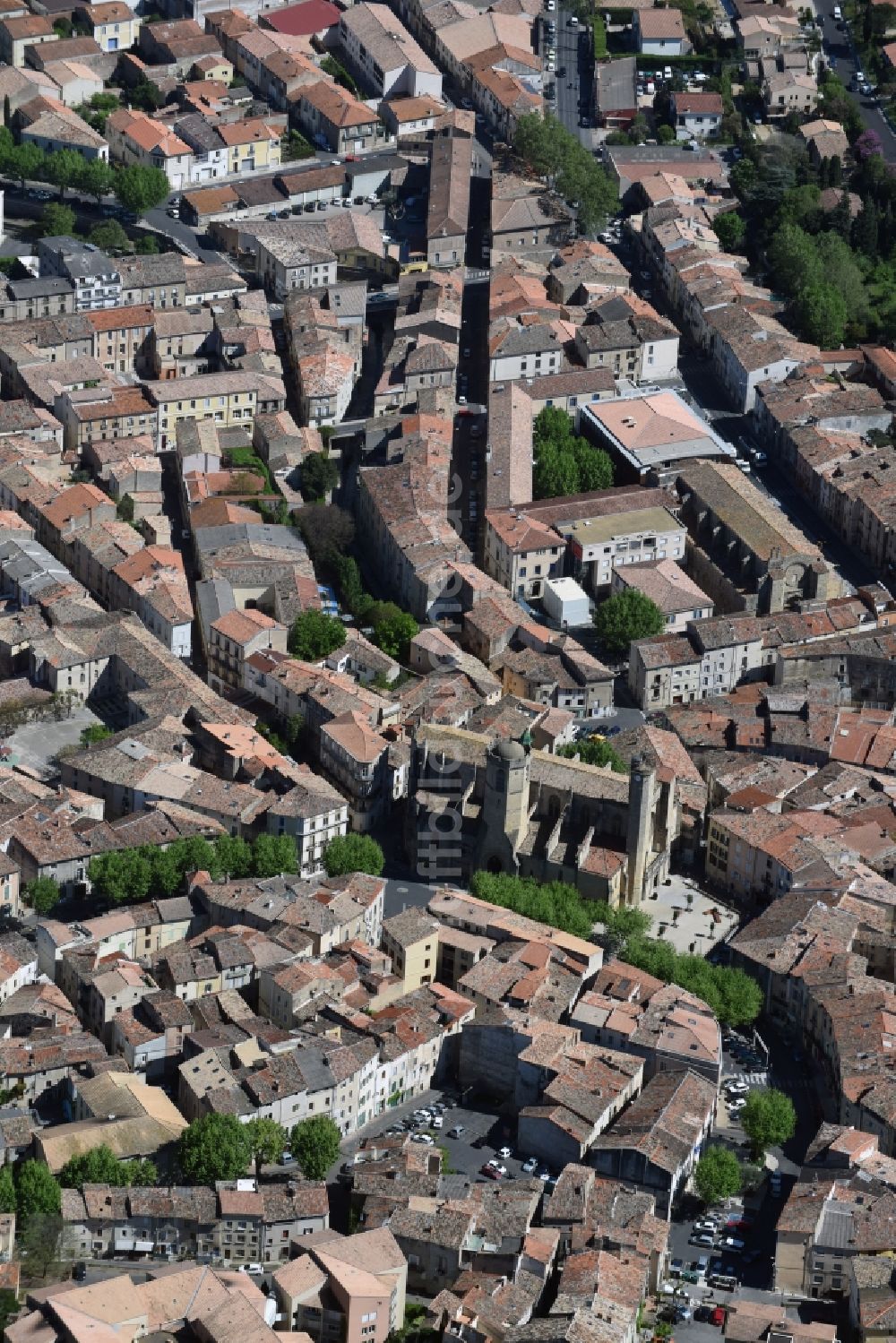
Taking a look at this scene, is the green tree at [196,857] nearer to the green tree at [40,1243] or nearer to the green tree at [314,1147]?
the green tree at [314,1147]

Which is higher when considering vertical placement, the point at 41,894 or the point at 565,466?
the point at 565,466

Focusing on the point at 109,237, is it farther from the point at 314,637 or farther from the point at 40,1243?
the point at 40,1243

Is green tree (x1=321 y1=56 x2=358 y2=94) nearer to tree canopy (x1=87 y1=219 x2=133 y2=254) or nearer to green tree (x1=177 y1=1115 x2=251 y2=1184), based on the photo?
tree canopy (x1=87 y1=219 x2=133 y2=254)

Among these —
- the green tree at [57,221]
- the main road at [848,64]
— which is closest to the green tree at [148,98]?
the green tree at [57,221]

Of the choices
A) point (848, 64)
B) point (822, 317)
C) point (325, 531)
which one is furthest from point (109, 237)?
point (848, 64)

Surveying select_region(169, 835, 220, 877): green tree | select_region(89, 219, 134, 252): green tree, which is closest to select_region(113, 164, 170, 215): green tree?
select_region(89, 219, 134, 252): green tree
